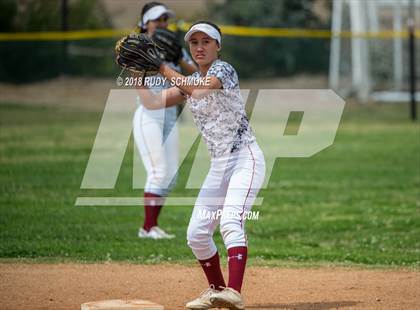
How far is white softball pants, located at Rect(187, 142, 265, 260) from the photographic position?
6.73 meters

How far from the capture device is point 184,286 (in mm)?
7848

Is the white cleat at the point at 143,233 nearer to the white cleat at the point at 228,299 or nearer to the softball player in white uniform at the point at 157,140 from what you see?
the softball player in white uniform at the point at 157,140

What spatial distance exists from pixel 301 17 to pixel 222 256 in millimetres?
20895

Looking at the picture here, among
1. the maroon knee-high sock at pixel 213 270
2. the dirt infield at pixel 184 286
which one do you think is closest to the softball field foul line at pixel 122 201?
the dirt infield at pixel 184 286

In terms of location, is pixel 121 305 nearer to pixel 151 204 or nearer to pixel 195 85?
pixel 195 85

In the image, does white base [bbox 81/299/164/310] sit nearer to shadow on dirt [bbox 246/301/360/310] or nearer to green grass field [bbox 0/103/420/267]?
shadow on dirt [bbox 246/301/360/310]

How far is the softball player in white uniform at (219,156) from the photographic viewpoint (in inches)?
261

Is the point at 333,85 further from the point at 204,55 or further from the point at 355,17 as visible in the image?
the point at 204,55

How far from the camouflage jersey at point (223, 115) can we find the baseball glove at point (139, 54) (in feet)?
1.07

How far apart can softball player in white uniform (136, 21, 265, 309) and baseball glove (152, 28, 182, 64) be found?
281cm

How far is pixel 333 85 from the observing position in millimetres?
28422

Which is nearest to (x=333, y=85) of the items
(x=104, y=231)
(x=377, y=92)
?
(x=377, y=92)
